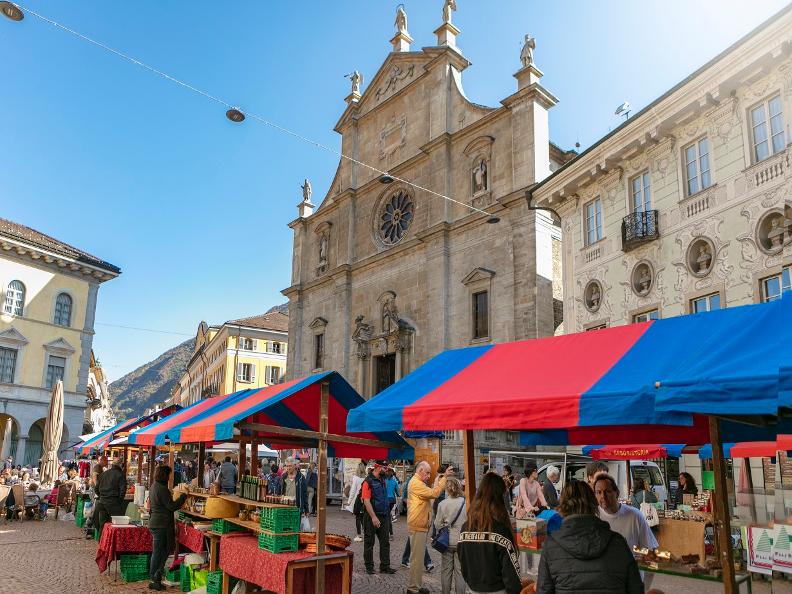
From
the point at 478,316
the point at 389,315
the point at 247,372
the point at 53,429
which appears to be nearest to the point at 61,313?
the point at 53,429

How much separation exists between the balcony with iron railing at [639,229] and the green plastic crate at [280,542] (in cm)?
1241

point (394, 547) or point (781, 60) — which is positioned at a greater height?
point (781, 60)

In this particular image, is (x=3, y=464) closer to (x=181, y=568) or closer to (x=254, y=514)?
(x=181, y=568)

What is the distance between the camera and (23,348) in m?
35.0

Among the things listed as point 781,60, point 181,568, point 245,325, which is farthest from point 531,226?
point 245,325

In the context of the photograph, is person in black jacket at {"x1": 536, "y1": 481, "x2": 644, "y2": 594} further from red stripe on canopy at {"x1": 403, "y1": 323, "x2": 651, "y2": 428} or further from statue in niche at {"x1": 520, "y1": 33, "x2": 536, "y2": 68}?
statue in niche at {"x1": 520, "y1": 33, "x2": 536, "y2": 68}

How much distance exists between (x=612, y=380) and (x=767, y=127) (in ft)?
39.2

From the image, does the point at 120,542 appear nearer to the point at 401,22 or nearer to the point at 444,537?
the point at 444,537

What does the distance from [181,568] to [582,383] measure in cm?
753

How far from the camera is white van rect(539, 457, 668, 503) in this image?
1925 centimetres

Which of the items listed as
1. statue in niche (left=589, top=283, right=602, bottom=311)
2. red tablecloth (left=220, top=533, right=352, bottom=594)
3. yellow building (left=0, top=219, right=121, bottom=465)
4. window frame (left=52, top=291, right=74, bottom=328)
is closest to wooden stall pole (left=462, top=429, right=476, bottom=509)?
red tablecloth (left=220, top=533, right=352, bottom=594)

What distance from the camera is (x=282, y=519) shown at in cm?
723

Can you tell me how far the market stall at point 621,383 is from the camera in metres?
3.68

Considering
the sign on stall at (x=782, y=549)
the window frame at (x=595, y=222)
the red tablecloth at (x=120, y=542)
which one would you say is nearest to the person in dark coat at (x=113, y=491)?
the red tablecloth at (x=120, y=542)
